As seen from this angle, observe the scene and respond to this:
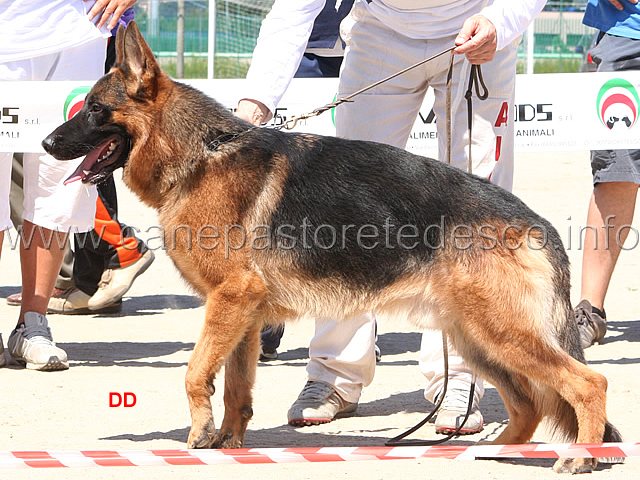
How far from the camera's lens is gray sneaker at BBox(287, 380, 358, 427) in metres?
4.72

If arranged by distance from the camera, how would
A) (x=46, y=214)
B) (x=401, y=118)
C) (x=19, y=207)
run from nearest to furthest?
(x=401, y=118)
(x=46, y=214)
(x=19, y=207)

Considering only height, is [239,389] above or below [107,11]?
below

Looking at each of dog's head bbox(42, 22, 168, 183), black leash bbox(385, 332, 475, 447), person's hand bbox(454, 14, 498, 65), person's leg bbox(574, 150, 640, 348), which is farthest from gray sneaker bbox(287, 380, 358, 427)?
person's leg bbox(574, 150, 640, 348)

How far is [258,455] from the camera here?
12.2ft

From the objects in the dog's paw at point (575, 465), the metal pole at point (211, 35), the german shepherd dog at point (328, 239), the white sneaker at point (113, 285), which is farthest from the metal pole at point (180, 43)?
the dog's paw at point (575, 465)

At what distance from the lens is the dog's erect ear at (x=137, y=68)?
13.1ft

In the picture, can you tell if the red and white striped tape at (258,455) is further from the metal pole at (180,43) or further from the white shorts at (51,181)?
the metal pole at (180,43)

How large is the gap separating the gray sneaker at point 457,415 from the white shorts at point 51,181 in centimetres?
252

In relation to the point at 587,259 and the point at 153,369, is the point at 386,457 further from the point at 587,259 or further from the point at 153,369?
the point at 587,259

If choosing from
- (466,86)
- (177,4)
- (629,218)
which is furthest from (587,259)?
(177,4)

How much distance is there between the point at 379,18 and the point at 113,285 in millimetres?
3481

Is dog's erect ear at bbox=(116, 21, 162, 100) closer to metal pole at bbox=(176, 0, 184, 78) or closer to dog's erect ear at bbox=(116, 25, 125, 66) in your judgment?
dog's erect ear at bbox=(116, 25, 125, 66)

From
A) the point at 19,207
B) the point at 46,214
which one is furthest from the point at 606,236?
the point at 19,207

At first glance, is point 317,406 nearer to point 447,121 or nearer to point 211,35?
point 447,121
